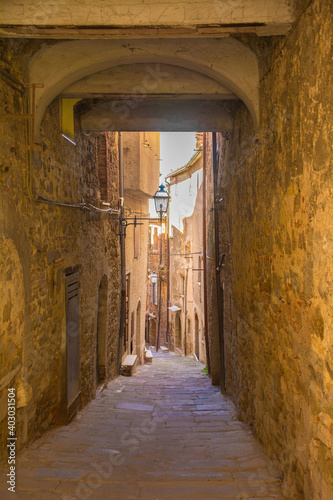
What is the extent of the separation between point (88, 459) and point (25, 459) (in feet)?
1.79

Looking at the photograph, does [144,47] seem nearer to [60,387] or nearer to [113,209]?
[60,387]

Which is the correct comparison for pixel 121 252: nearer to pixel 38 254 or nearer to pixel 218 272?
pixel 218 272

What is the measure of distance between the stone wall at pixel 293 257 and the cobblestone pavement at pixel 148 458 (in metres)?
0.30

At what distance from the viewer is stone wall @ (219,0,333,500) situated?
2.30 meters

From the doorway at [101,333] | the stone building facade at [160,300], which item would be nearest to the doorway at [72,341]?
the doorway at [101,333]

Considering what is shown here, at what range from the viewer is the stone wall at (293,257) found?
90.5 inches

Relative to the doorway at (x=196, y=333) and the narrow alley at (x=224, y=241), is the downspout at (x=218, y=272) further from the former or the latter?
the doorway at (x=196, y=333)

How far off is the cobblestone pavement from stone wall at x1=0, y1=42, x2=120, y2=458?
1.17ft

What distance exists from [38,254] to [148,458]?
2.22 meters

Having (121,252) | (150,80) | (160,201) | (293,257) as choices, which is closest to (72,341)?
(150,80)

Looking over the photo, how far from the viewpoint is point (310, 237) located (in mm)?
2504

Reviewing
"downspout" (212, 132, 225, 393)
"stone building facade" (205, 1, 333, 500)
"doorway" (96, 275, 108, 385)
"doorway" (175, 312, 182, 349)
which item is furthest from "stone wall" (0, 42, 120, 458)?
"doorway" (175, 312, 182, 349)

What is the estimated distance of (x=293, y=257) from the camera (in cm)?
287

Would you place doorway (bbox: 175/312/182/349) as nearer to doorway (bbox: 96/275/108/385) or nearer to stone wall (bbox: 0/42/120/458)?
doorway (bbox: 96/275/108/385)
